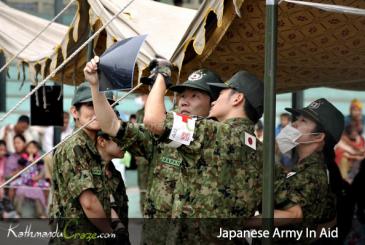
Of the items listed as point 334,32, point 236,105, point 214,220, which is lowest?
point 214,220

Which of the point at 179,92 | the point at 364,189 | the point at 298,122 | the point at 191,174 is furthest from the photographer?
the point at 364,189

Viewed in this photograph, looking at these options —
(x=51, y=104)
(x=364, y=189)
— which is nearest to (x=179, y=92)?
(x=364, y=189)

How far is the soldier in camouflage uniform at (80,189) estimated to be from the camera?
706 centimetres

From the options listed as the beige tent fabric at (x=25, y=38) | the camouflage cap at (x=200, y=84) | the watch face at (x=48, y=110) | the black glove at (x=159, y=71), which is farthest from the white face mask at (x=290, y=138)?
the watch face at (x=48, y=110)

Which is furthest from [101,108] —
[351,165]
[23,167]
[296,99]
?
[23,167]

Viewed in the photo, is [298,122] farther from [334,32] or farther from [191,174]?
[191,174]

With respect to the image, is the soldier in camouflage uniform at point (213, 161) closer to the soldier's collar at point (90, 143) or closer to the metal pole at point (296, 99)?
the soldier's collar at point (90, 143)

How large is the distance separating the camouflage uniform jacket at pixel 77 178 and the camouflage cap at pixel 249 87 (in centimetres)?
103

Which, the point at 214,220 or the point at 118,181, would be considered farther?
the point at 118,181

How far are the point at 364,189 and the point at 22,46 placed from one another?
122 inches

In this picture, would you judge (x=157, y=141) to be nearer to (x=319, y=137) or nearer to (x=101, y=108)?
(x=101, y=108)

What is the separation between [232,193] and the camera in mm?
6203

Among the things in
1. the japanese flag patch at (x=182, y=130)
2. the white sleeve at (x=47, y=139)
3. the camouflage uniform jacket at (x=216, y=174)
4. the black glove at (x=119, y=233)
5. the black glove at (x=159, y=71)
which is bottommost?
the black glove at (x=119, y=233)

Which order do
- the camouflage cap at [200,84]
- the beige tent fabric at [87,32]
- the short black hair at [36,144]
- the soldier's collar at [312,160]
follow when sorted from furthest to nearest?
the short black hair at [36,144], the beige tent fabric at [87,32], the soldier's collar at [312,160], the camouflage cap at [200,84]
